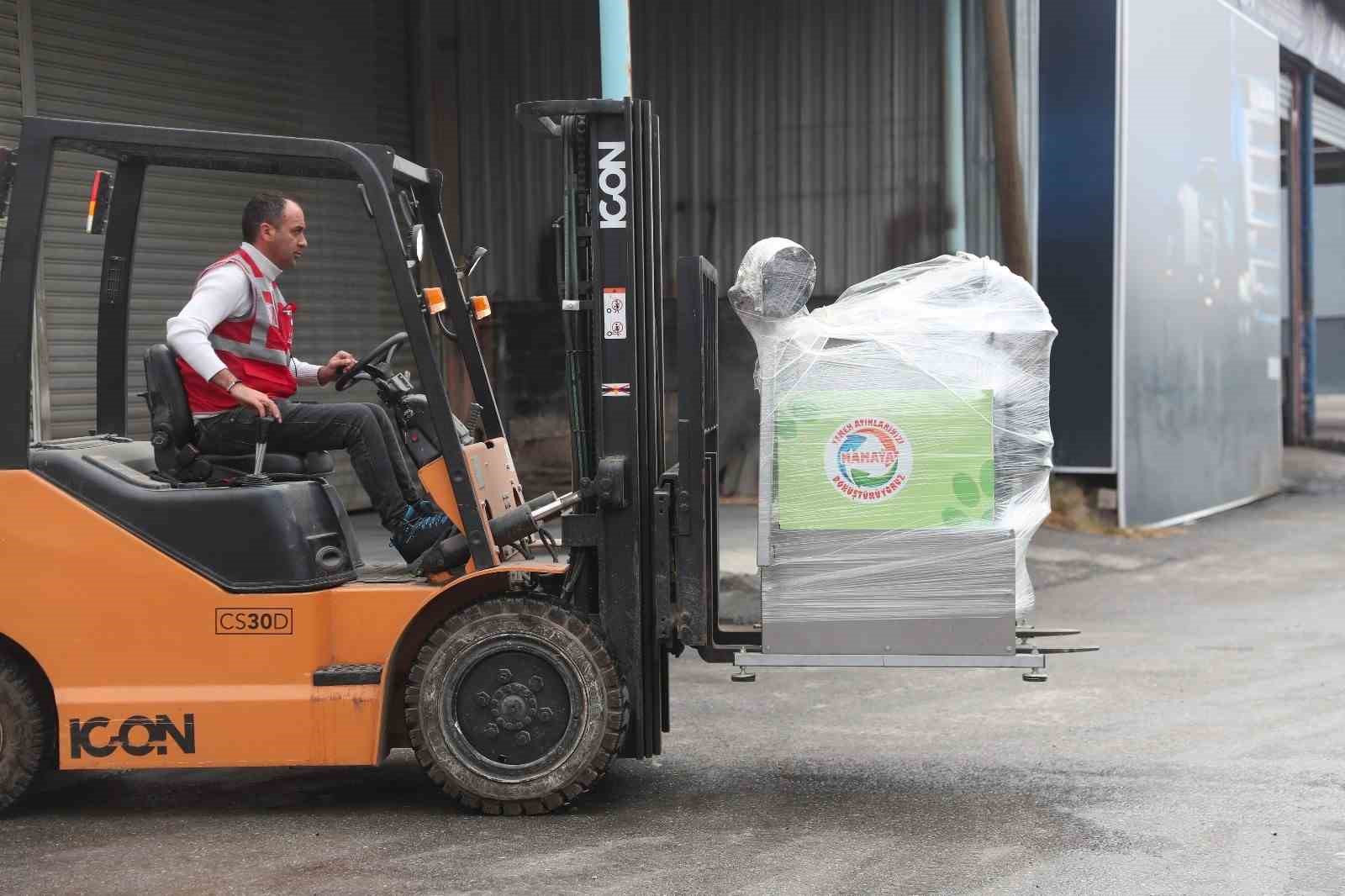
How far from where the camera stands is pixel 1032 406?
5.60 metres

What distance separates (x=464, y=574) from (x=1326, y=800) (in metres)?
3.37

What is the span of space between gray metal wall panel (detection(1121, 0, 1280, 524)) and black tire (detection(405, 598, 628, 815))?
9.95 meters

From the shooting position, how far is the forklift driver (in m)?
5.55

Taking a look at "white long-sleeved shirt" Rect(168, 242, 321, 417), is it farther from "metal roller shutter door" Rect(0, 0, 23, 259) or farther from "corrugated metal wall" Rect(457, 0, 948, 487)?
"corrugated metal wall" Rect(457, 0, 948, 487)

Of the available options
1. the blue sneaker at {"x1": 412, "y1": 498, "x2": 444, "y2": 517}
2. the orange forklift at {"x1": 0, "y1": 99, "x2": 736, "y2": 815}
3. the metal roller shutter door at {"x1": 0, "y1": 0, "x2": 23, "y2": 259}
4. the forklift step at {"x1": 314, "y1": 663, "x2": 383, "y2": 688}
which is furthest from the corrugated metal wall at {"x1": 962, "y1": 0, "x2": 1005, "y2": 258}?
the forklift step at {"x1": 314, "y1": 663, "x2": 383, "y2": 688}

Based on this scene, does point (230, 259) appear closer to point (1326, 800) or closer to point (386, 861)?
point (386, 861)

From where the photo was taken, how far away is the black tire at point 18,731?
5508 mm

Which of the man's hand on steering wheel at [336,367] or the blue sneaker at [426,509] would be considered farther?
the man's hand on steering wheel at [336,367]

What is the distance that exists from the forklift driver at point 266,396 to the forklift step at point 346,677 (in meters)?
0.46

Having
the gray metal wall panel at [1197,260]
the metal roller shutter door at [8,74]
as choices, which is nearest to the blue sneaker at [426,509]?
the metal roller shutter door at [8,74]

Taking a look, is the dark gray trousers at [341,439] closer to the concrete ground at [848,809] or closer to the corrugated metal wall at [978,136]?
the concrete ground at [848,809]

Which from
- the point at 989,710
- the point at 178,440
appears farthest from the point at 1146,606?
the point at 178,440

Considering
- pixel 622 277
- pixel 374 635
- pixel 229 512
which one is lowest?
pixel 374 635

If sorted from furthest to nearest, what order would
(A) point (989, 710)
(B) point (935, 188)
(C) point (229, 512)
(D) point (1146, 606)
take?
(B) point (935, 188) → (D) point (1146, 606) → (A) point (989, 710) → (C) point (229, 512)
